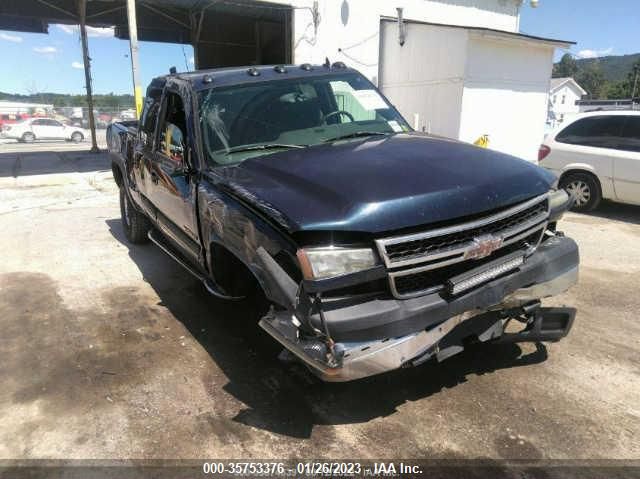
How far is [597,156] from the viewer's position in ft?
25.2

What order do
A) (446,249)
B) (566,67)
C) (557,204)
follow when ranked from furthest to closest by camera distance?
(566,67), (557,204), (446,249)

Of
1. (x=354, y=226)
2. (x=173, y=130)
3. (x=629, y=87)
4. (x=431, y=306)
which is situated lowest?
(x=431, y=306)

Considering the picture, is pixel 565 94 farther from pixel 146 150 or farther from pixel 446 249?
pixel 446 249

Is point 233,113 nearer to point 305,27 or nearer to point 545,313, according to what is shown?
point 545,313

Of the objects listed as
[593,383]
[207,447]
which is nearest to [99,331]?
[207,447]

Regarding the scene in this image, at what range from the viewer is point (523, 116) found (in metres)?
14.7

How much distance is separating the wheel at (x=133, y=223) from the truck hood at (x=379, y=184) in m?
3.55

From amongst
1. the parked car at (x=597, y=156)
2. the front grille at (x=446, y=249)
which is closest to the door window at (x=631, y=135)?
the parked car at (x=597, y=156)

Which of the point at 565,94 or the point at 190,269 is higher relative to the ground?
the point at 565,94

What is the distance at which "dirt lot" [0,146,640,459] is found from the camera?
2.76 metres

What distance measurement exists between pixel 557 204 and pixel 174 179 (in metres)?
2.86

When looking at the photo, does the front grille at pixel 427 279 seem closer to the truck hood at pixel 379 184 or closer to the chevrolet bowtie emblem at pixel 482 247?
the chevrolet bowtie emblem at pixel 482 247

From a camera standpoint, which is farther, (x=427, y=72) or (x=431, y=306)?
(x=427, y=72)

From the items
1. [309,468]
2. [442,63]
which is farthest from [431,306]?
[442,63]
